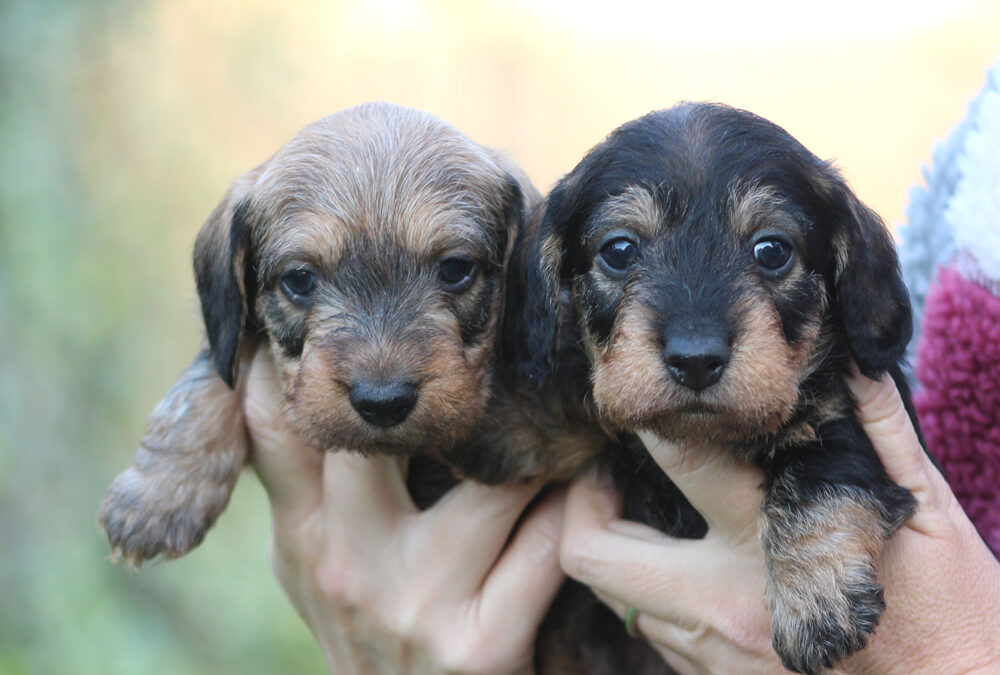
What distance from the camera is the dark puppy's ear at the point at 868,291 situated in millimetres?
2842

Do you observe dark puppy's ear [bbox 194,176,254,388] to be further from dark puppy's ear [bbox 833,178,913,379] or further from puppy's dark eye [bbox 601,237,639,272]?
dark puppy's ear [bbox 833,178,913,379]

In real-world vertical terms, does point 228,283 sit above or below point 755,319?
below

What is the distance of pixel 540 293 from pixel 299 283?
817 millimetres

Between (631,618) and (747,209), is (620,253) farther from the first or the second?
(631,618)

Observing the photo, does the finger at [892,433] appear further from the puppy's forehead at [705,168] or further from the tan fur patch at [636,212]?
the tan fur patch at [636,212]

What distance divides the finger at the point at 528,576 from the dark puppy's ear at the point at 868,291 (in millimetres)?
1251

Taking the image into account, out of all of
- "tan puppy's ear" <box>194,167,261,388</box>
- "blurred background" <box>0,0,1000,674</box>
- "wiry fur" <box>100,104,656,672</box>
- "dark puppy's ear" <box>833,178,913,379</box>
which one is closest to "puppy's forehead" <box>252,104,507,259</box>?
"wiry fur" <box>100,104,656,672</box>

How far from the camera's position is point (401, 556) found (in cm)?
350

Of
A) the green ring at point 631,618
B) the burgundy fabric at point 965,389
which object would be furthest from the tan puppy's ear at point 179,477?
the burgundy fabric at point 965,389

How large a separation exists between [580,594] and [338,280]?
1526 millimetres

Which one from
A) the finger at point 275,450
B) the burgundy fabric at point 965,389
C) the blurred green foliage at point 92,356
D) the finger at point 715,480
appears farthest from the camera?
the blurred green foliage at point 92,356

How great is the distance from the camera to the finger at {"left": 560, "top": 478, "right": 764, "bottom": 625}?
2926mm

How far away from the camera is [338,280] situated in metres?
3.07

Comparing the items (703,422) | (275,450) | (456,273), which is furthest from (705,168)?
(275,450)
